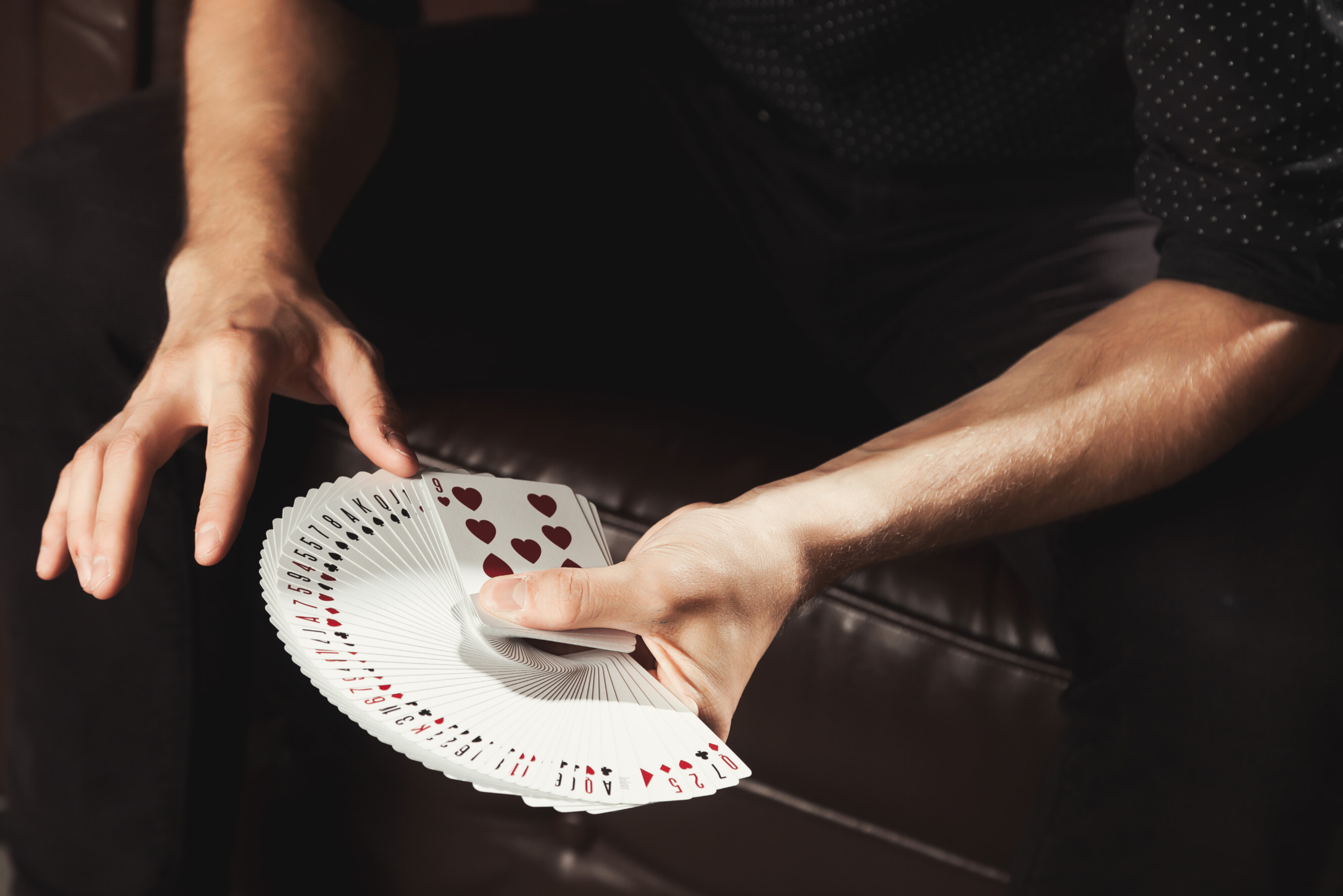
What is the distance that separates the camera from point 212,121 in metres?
0.92

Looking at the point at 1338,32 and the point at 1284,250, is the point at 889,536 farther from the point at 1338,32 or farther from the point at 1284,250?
the point at 1338,32

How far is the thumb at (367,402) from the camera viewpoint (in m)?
0.64

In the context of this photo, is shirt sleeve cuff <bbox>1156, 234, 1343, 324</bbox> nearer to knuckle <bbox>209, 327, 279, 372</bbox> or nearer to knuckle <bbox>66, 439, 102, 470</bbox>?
knuckle <bbox>209, 327, 279, 372</bbox>

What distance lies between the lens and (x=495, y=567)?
0.60 meters

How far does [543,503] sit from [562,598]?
0.21m

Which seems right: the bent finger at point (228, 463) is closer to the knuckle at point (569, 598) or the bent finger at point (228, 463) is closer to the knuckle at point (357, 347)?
the knuckle at point (357, 347)

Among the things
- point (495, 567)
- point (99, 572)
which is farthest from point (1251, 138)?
point (99, 572)

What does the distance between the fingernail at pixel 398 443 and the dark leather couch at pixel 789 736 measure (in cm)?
25

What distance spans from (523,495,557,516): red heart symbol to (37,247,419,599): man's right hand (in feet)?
0.29

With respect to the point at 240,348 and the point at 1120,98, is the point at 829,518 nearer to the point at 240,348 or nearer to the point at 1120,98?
the point at 240,348

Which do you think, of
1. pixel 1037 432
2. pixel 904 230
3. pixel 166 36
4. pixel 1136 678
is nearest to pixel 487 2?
pixel 166 36

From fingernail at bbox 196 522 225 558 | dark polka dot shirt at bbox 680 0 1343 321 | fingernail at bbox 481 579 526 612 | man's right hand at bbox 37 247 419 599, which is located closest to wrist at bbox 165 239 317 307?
man's right hand at bbox 37 247 419 599

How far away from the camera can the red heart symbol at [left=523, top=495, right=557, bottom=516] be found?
2.23 feet

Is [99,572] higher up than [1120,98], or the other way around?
[1120,98]
